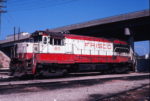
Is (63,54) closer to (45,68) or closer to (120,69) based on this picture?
(45,68)

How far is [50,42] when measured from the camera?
17.0m

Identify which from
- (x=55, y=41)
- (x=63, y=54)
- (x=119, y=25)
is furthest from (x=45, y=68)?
(x=119, y=25)

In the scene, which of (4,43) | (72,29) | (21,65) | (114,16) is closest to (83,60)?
(21,65)

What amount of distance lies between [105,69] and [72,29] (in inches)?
642

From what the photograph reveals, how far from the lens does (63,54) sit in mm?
17734

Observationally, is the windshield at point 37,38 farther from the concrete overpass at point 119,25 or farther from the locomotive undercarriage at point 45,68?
the concrete overpass at point 119,25

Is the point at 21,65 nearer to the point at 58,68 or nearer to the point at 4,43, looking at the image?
the point at 58,68

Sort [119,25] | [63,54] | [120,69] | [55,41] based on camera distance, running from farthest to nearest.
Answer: [119,25] < [120,69] < [63,54] < [55,41]

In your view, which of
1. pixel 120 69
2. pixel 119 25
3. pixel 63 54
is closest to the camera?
pixel 63 54

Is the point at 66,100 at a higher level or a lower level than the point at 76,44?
lower

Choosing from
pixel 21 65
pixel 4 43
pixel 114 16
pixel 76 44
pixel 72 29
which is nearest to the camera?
pixel 21 65

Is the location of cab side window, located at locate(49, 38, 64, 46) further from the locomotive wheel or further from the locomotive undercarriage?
the locomotive wheel

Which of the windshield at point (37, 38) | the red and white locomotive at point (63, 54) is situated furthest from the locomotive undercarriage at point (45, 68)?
the windshield at point (37, 38)

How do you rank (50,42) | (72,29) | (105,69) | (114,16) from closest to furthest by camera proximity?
(50,42) < (105,69) < (114,16) < (72,29)
